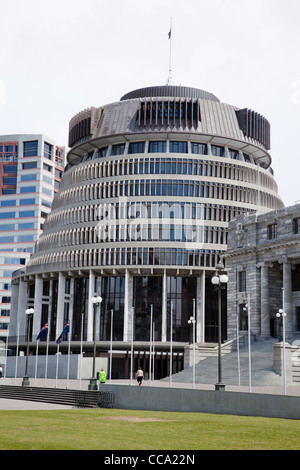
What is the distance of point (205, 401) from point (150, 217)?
209 feet

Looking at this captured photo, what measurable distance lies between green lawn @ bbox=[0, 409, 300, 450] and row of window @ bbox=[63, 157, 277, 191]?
7021cm

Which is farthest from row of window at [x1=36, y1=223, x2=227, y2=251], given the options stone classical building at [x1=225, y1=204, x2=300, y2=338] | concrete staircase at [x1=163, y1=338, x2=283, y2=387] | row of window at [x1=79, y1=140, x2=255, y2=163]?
concrete staircase at [x1=163, y1=338, x2=283, y2=387]

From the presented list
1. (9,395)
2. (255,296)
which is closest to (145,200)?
(255,296)

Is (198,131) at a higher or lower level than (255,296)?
higher

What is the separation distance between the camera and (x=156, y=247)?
95.2 m

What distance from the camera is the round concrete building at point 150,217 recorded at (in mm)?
95562

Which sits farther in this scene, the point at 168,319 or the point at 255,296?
the point at 168,319

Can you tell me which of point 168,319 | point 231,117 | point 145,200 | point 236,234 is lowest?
point 168,319

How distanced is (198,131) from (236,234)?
27396 millimetres

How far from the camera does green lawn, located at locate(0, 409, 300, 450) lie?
64.5ft

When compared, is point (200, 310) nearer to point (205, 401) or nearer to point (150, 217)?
point (150, 217)

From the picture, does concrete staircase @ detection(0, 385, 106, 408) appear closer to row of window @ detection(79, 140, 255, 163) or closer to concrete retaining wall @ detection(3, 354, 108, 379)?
concrete retaining wall @ detection(3, 354, 108, 379)

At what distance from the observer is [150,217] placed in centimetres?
9694

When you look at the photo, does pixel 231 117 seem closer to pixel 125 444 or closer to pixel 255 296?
pixel 255 296
